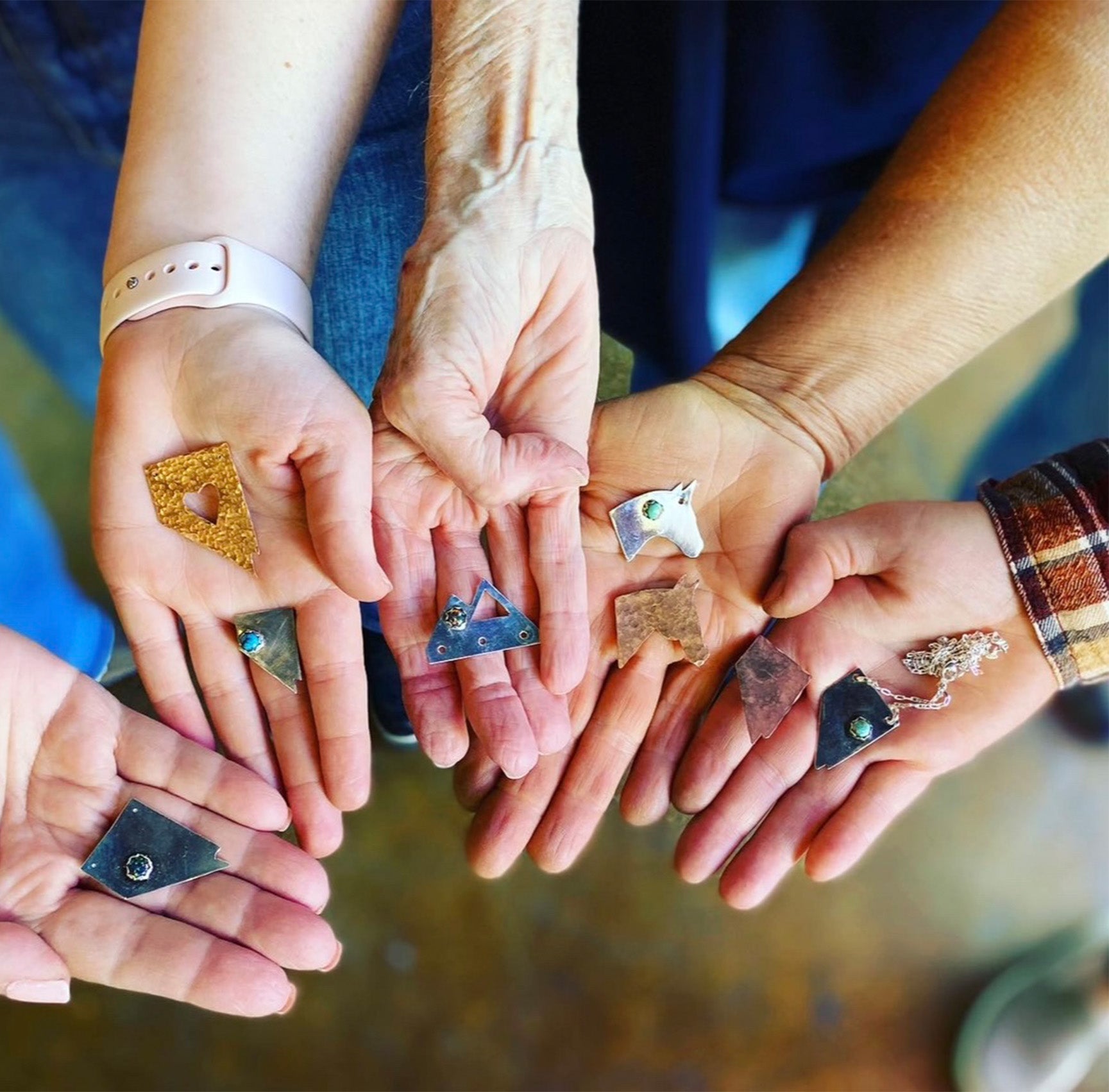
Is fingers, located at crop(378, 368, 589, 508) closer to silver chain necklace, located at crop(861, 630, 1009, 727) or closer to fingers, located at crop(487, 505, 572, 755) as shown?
fingers, located at crop(487, 505, 572, 755)

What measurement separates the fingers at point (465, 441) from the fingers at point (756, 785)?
0.45m

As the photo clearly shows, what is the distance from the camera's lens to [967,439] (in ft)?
7.79

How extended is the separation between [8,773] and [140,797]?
5.8 inches

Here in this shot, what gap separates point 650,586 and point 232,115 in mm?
873

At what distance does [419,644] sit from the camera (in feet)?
4.11

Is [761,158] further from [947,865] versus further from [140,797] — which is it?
[947,865]

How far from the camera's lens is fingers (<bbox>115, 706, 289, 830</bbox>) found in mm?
1188

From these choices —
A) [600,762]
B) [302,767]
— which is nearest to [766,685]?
[600,762]

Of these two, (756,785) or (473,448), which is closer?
(473,448)

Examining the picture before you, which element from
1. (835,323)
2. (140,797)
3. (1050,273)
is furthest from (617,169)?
(140,797)

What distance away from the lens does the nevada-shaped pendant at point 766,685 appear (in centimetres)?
127

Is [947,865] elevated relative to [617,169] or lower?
lower

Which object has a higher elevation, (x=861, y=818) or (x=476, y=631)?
(x=476, y=631)

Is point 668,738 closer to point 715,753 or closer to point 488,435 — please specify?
point 715,753
